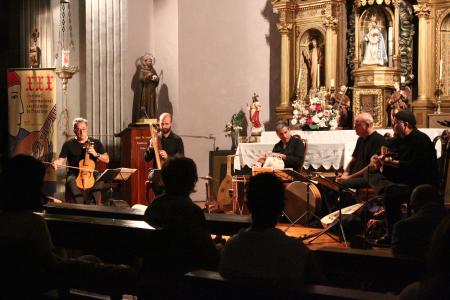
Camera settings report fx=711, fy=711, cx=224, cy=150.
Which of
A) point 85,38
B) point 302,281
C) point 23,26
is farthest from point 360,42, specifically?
point 302,281

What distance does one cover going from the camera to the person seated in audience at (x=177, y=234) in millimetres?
3436

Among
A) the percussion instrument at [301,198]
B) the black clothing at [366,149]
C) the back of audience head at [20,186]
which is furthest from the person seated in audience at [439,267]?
the percussion instrument at [301,198]

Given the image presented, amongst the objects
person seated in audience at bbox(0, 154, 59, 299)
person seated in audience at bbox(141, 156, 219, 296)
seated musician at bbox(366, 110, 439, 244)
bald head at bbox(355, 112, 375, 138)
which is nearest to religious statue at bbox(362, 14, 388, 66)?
bald head at bbox(355, 112, 375, 138)

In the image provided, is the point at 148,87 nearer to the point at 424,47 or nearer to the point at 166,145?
the point at 166,145

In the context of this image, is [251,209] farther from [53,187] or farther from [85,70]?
[85,70]

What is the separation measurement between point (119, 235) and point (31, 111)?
29.6ft

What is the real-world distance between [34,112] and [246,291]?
10.4m

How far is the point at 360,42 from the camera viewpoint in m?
12.2

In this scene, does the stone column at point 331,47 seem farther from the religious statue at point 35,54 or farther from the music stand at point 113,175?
the religious statue at point 35,54

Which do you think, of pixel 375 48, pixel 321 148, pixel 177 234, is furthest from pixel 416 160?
pixel 375 48

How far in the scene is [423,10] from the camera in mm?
11477

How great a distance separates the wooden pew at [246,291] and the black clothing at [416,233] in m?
1.50

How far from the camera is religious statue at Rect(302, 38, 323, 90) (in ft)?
41.0

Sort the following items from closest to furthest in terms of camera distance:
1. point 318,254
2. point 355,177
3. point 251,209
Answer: point 251,209, point 318,254, point 355,177
